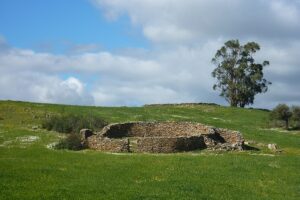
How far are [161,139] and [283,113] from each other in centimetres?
3204

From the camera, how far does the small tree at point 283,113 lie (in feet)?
234

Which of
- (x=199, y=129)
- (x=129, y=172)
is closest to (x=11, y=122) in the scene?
(x=199, y=129)

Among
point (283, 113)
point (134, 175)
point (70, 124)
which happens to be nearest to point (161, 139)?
point (134, 175)

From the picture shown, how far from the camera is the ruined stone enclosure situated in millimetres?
43969

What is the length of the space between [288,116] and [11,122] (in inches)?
1382

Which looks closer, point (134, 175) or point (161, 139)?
point (134, 175)

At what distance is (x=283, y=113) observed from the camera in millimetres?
71375

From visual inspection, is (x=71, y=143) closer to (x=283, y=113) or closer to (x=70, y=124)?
(x=70, y=124)

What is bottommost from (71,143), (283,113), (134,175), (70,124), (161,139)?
(134,175)

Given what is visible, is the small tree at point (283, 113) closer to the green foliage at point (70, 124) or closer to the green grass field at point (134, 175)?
the green grass field at point (134, 175)

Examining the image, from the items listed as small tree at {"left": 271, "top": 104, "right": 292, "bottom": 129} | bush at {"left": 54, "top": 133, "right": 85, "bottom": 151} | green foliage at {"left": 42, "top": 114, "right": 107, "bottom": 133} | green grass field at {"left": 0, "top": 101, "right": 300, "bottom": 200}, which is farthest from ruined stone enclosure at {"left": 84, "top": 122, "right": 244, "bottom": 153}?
small tree at {"left": 271, "top": 104, "right": 292, "bottom": 129}

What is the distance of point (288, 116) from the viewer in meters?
71.6

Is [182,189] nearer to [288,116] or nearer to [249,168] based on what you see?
[249,168]

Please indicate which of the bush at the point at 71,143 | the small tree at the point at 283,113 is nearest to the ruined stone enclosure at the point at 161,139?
the bush at the point at 71,143
